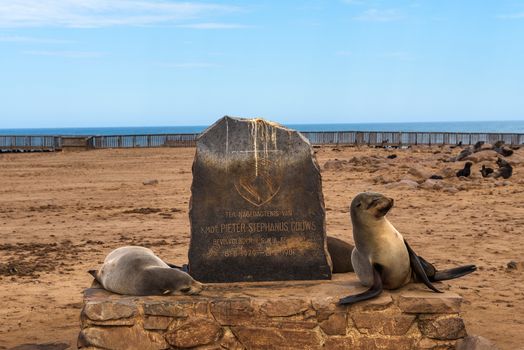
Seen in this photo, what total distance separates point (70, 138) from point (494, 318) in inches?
1661

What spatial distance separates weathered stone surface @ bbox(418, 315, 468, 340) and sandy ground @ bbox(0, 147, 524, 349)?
75 centimetres

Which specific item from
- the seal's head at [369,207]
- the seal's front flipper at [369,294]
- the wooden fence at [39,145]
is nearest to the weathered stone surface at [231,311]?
the seal's front flipper at [369,294]

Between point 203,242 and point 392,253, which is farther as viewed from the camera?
point 203,242

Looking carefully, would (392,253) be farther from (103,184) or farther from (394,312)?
(103,184)

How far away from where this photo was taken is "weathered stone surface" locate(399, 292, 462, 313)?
22.0 feet

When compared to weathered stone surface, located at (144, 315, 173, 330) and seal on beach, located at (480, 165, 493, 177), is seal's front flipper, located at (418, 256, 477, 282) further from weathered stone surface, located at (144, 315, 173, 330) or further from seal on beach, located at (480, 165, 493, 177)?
seal on beach, located at (480, 165, 493, 177)

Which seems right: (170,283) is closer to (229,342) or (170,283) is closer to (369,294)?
(229,342)

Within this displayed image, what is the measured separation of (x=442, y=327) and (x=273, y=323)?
4.85 feet

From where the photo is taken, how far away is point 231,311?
6.77 metres

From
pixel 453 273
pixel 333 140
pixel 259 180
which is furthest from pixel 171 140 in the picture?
pixel 453 273

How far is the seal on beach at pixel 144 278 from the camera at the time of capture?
7.04 m

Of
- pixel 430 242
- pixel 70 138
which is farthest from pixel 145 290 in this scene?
pixel 70 138

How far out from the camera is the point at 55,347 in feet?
24.4

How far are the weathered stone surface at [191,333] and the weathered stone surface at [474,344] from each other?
2145 millimetres
